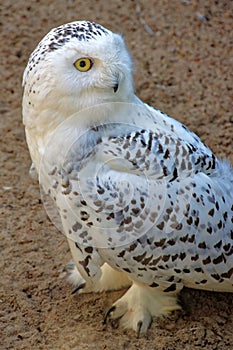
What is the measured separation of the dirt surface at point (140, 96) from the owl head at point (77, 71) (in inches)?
50.1

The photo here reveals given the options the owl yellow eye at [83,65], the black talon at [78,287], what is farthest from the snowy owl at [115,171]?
the black talon at [78,287]

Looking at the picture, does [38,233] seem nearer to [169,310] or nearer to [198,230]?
[169,310]

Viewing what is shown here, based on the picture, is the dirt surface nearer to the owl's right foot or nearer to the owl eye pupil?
the owl's right foot

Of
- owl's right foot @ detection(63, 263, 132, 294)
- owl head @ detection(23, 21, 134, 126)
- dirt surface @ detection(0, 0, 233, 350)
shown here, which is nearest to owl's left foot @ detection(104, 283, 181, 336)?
dirt surface @ detection(0, 0, 233, 350)

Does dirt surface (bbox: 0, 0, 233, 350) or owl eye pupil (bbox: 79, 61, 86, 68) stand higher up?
owl eye pupil (bbox: 79, 61, 86, 68)

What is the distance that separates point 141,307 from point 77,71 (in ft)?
5.05

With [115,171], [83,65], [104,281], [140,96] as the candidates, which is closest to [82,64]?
[83,65]

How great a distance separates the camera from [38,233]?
187 inches

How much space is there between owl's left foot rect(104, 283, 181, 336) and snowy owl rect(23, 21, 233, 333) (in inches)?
11.1

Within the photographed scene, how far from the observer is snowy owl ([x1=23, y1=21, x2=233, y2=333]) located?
354 cm

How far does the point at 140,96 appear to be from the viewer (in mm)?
5773

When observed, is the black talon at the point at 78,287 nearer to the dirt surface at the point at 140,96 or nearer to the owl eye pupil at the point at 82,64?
the dirt surface at the point at 140,96

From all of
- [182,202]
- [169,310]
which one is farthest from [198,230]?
[169,310]

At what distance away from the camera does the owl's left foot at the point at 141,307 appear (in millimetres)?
4180
